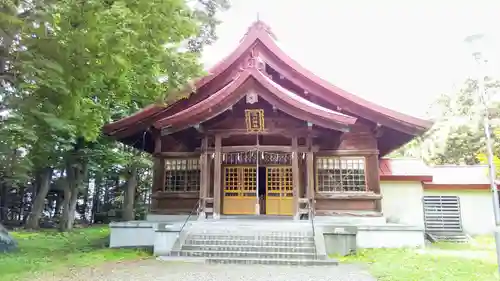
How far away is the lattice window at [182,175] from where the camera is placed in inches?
472

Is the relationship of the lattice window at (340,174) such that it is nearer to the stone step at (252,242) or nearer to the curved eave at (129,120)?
the stone step at (252,242)

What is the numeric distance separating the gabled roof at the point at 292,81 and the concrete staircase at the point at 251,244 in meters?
3.84

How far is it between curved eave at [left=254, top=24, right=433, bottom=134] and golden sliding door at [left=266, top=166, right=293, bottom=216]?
9.02 feet

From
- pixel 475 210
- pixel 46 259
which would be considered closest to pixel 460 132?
pixel 475 210

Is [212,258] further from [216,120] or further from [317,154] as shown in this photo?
[317,154]

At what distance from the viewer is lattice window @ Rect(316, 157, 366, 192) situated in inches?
454

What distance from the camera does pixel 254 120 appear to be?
10.6 m

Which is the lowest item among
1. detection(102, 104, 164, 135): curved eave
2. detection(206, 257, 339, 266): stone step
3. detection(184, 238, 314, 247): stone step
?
detection(206, 257, 339, 266): stone step

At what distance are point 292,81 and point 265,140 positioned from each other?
2.15m

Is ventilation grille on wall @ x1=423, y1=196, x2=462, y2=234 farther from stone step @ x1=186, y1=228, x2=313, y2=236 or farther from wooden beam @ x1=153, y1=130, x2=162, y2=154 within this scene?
wooden beam @ x1=153, y1=130, x2=162, y2=154

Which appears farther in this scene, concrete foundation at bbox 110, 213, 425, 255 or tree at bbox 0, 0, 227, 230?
concrete foundation at bbox 110, 213, 425, 255

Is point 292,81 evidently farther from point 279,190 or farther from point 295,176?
point 279,190

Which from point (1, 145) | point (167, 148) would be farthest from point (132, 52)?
point (167, 148)

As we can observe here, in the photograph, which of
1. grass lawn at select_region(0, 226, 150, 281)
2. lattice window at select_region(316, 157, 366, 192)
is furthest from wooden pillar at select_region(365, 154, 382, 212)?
grass lawn at select_region(0, 226, 150, 281)
